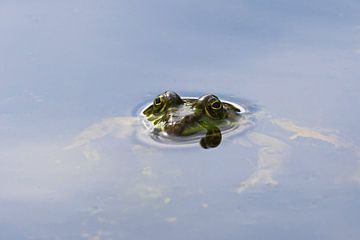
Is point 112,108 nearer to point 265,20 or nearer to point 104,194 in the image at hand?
point 104,194

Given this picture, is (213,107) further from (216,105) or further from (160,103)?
(160,103)

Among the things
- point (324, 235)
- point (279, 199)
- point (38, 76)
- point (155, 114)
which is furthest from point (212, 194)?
point (38, 76)

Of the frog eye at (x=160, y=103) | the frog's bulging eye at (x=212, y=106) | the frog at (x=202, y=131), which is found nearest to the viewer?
the frog at (x=202, y=131)

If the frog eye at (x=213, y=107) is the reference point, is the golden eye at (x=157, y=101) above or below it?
above

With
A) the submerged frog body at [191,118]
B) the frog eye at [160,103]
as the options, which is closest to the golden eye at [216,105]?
the submerged frog body at [191,118]

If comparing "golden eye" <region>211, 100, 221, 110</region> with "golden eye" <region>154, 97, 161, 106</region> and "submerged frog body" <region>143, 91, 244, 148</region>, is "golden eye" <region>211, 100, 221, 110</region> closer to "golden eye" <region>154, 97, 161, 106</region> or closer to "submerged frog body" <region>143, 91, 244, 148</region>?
"submerged frog body" <region>143, 91, 244, 148</region>

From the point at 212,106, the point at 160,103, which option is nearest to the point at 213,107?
the point at 212,106

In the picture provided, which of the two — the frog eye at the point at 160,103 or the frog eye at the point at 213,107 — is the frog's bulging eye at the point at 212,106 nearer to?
the frog eye at the point at 213,107

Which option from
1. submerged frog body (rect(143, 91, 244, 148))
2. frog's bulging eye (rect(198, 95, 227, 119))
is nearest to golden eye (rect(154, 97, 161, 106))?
submerged frog body (rect(143, 91, 244, 148))

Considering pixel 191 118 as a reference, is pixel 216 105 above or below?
above

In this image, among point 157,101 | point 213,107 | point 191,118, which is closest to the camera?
point 191,118
